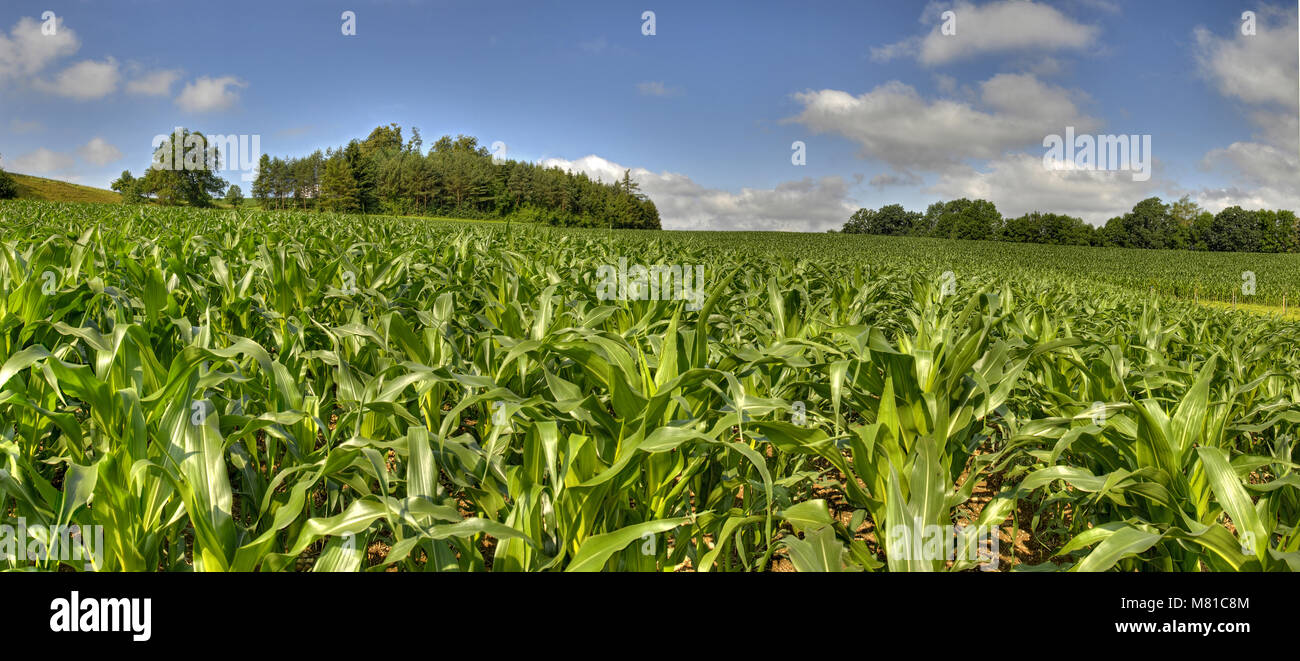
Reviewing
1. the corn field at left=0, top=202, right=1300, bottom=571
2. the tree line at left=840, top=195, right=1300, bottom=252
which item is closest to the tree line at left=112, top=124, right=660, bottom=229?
the tree line at left=840, top=195, right=1300, bottom=252

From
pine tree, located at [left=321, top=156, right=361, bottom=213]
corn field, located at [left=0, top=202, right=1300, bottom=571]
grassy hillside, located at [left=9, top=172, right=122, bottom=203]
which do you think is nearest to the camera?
corn field, located at [left=0, top=202, right=1300, bottom=571]

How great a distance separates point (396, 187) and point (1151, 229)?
9989cm

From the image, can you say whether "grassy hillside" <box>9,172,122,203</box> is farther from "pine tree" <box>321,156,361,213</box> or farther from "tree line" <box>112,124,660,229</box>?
"pine tree" <box>321,156,361,213</box>

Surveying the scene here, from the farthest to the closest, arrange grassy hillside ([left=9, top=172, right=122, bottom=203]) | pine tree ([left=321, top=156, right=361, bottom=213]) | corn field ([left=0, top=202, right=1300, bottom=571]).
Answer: pine tree ([left=321, top=156, right=361, bottom=213]) < grassy hillside ([left=9, top=172, right=122, bottom=203]) < corn field ([left=0, top=202, right=1300, bottom=571])

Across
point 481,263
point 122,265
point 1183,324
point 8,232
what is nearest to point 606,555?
point 481,263

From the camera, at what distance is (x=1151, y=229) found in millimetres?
80000

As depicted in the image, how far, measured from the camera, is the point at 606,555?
135cm

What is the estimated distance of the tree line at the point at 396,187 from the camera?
74375mm

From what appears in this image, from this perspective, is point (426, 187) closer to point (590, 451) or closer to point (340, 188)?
point (340, 188)

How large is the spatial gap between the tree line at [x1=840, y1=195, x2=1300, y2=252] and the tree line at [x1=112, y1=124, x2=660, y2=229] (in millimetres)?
52312

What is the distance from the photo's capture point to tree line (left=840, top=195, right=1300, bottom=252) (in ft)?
241

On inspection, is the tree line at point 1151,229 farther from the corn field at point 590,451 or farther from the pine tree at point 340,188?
the corn field at point 590,451

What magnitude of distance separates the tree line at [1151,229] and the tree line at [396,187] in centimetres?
5231
